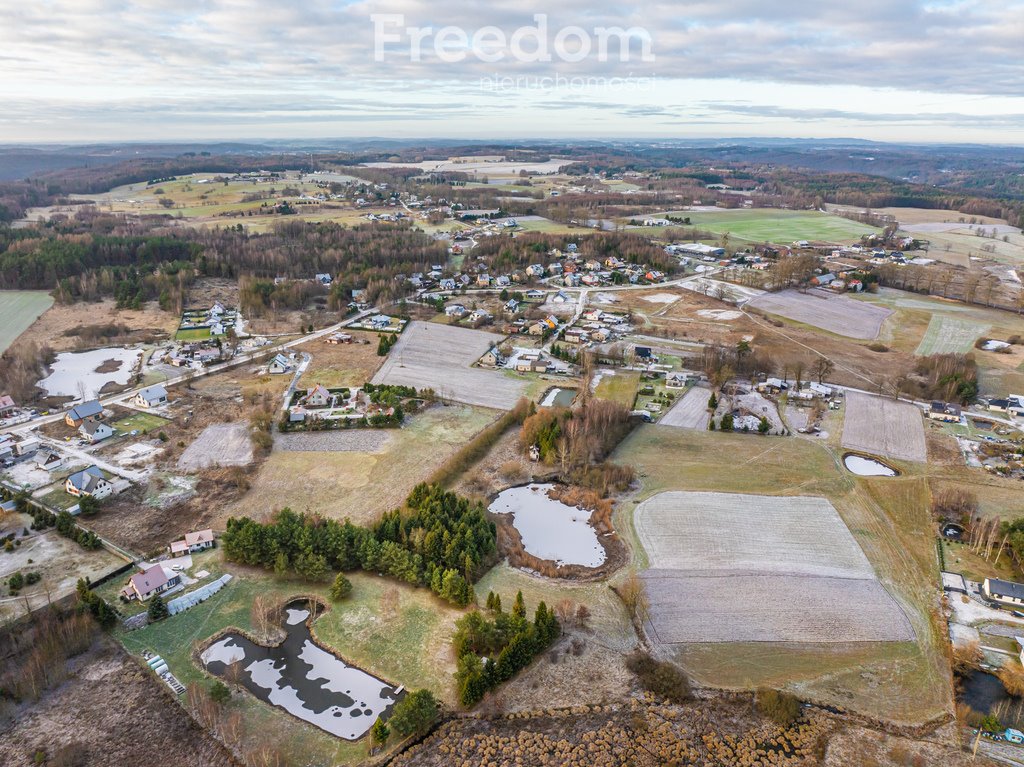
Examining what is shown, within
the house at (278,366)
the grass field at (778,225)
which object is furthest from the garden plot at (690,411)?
the grass field at (778,225)

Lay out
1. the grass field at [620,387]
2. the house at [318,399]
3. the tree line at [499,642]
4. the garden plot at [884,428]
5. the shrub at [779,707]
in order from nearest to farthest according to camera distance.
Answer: the shrub at [779,707] → the tree line at [499,642] → the garden plot at [884,428] → the house at [318,399] → the grass field at [620,387]

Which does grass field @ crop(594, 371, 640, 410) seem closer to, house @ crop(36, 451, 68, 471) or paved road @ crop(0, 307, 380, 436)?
paved road @ crop(0, 307, 380, 436)

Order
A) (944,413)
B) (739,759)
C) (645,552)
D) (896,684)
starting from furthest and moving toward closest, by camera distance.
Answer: (944,413)
(645,552)
(896,684)
(739,759)

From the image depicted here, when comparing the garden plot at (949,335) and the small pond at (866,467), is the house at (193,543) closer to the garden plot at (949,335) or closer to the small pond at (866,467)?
the small pond at (866,467)

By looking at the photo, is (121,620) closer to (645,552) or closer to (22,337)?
(645,552)

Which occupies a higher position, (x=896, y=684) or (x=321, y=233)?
(x=321, y=233)

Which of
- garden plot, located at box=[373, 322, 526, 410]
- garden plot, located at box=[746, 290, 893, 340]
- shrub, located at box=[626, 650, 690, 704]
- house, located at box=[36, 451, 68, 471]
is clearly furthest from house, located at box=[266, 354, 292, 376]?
garden plot, located at box=[746, 290, 893, 340]

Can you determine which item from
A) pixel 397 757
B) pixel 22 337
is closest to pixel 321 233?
pixel 22 337

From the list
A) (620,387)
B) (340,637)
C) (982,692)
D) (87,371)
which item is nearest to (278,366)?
(87,371)
